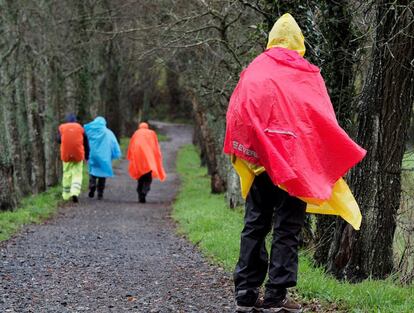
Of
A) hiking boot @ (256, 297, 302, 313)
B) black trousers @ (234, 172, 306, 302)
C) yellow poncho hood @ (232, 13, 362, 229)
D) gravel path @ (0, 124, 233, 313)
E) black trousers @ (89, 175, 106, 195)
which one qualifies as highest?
yellow poncho hood @ (232, 13, 362, 229)

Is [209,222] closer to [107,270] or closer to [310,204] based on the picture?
[107,270]

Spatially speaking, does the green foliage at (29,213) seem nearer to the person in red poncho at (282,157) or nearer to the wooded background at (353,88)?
the wooded background at (353,88)

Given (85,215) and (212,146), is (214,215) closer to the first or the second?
(85,215)

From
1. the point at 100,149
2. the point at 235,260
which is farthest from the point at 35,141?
the point at 235,260

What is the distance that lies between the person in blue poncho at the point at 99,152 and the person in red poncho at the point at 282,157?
481 inches

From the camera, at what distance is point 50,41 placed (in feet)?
61.8

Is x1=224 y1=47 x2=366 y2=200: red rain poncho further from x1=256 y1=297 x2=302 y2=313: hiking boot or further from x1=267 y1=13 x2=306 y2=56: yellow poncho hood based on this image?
x1=256 y1=297 x2=302 y2=313: hiking boot

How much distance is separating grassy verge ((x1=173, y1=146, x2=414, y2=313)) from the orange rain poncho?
119 centimetres

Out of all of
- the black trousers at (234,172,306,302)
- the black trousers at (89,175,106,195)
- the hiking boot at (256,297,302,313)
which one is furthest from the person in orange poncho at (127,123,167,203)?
the hiking boot at (256,297,302,313)

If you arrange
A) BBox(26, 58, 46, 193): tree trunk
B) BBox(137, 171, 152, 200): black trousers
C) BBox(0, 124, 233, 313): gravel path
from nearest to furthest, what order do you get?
BBox(0, 124, 233, 313): gravel path, BBox(137, 171, 152, 200): black trousers, BBox(26, 58, 46, 193): tree trunk

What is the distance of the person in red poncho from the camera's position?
447 centimetres

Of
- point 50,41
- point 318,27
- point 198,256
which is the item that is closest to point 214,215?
point 198,256

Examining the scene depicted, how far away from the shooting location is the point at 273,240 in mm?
4707

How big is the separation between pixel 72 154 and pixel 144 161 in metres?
2.15
